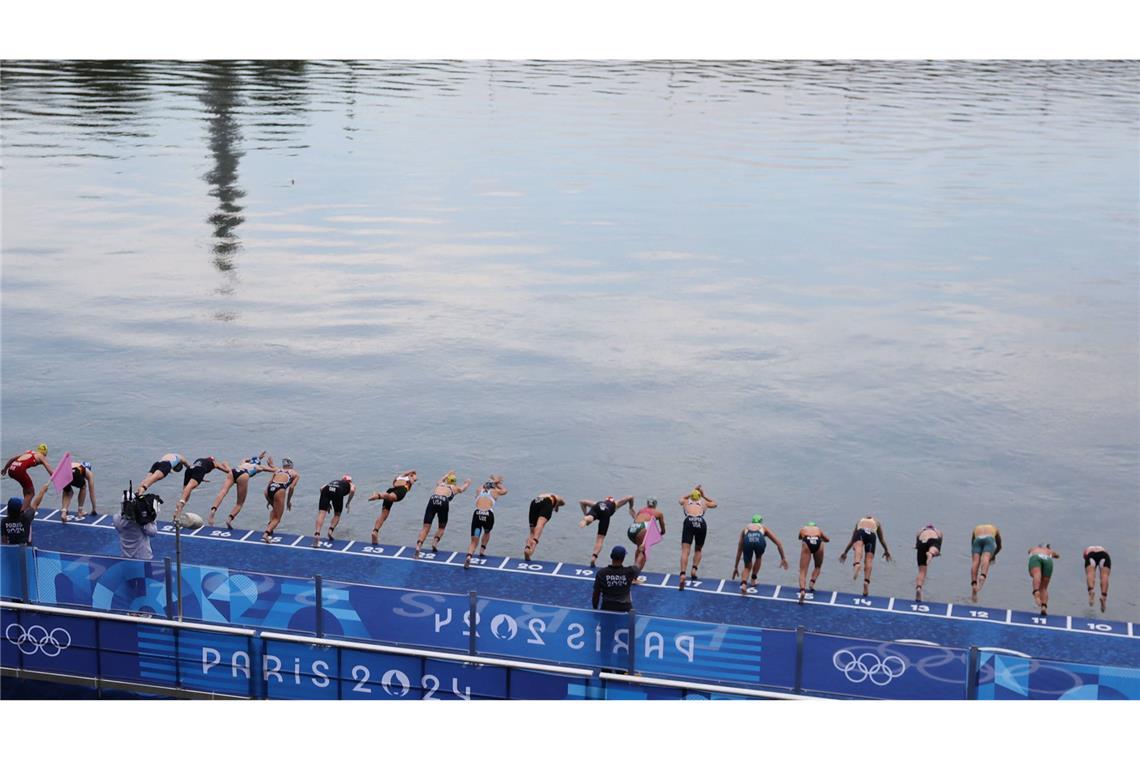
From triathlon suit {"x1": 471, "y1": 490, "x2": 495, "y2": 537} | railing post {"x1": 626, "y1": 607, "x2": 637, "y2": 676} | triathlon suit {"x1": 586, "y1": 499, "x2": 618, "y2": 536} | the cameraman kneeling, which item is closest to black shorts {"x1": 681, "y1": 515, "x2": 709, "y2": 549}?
triathlon suit {"x1": 586, "y1": 499, "x2": 618, "y2": 536}

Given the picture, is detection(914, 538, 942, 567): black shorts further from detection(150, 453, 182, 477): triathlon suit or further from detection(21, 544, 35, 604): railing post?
detection(21, 544, 35, 604): railing post

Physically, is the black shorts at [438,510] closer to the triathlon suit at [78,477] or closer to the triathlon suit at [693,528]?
the triathlon suit at [693,528]

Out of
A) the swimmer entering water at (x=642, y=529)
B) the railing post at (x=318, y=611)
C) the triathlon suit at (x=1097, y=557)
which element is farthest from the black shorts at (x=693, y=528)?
the railing post at (x=318, y=611)

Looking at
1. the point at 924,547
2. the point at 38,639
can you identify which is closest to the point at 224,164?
the point at 924,547

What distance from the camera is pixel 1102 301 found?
42062mm

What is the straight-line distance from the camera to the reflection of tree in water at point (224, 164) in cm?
4812

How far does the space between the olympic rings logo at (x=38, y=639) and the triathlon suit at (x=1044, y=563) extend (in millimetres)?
13558

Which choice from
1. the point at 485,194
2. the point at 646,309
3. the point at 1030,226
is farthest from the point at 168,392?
the point at 1030,226

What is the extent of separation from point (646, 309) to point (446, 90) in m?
55.5

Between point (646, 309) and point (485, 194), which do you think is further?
point (485, 194)

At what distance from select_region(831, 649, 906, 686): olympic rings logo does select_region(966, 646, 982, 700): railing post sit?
2.61 feet

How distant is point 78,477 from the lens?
23297 millimetres

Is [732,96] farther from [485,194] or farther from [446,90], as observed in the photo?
[485,194]

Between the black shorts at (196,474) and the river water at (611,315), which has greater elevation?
the river water at (611,315)
